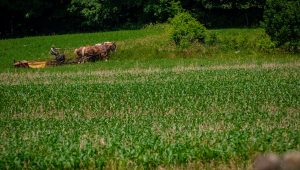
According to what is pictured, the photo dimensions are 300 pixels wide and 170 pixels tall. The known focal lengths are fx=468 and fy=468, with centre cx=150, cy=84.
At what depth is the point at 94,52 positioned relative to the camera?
127 ft

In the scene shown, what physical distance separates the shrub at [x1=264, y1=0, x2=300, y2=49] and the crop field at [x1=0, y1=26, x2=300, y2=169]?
163 centimetres

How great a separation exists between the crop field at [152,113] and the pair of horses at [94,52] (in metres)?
1.92

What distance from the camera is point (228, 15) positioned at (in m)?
59.1

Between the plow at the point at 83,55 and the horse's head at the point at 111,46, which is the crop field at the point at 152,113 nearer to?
the plow at the point at 83,55

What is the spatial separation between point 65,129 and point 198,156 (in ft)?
17.9

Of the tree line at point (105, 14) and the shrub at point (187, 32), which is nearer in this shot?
the shrub at point (187, 32)

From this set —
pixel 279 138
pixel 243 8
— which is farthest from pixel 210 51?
pixel 279 138

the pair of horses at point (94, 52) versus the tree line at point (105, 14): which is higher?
the tree line at point (105, 14)

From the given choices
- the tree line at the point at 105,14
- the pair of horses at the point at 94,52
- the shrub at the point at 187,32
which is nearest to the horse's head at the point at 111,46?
the pair of horses at the point at 94,52

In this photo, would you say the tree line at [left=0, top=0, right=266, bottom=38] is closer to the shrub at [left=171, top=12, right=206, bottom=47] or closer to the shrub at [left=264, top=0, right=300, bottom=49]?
the shrub at [left=171, top=12, right=206, bottom=47]

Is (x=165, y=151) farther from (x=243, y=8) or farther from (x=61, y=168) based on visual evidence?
(x=243, y=8)

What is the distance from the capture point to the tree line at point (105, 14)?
57.9 metres

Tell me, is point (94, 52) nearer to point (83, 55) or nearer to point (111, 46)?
point (83, 55)

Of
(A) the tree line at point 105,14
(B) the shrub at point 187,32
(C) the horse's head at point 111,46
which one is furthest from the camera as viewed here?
(A) the tree line at point 105,14
